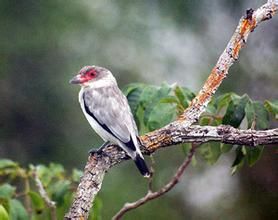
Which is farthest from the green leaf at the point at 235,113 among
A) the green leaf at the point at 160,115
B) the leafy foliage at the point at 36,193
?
the leafy foliage at the point at 36,193

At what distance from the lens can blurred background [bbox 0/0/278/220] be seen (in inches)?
326

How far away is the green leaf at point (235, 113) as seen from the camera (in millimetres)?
4020

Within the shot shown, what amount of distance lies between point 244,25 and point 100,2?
6251mm

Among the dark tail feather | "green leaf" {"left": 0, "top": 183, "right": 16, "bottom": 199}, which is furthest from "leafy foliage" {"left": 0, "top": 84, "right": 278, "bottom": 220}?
the dark tail feather

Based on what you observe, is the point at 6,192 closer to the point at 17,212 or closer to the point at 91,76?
the point at 17,212

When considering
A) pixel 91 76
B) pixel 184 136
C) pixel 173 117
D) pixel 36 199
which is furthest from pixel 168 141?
pixel 91 76

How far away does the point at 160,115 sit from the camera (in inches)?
162

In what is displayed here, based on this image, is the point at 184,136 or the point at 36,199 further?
the point at 36,199

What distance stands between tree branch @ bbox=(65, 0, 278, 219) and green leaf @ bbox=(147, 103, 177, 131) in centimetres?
28

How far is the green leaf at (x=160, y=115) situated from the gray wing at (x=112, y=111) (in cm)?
9

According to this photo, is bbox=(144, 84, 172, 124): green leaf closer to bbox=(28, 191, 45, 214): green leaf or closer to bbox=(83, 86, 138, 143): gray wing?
Result: bbox=(83, 86, 138, 143): gray wing

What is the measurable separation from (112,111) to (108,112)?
0.10 ft

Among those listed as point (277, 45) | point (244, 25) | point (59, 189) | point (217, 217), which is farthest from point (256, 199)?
point (244, 25)

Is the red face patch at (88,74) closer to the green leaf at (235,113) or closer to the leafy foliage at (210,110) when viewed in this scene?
the leafy foliage at (210,110)
